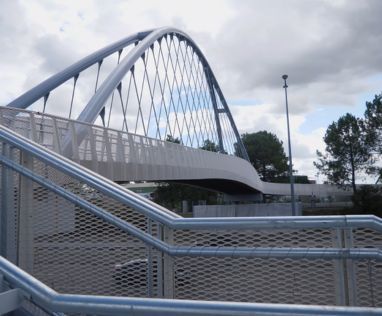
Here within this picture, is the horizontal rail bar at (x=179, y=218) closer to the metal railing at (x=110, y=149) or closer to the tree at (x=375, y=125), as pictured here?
the metal railing at (x=110, y=149)

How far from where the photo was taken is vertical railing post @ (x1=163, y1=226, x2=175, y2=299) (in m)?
4.02

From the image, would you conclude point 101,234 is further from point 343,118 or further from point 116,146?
point 343,118

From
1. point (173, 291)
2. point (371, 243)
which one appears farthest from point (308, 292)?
point (173, 291)

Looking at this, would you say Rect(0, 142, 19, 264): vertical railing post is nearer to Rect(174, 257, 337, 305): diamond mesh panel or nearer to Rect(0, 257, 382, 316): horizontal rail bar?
Rect(174, 257, 337, 305): diamond mesh panel

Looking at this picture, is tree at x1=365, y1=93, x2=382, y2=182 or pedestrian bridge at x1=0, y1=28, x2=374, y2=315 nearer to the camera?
pedestrian bridge at x1=0, y1=28, x2=374, y2=315

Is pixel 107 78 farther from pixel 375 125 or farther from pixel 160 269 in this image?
pixel 375 125

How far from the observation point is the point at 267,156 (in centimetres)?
9925

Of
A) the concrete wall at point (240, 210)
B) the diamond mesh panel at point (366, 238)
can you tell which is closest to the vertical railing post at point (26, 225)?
the diamond mesh panel at point (366, 238)

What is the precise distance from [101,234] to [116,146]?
12.7 m

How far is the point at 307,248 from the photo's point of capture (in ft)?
12.4

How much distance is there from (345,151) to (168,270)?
5800 cm

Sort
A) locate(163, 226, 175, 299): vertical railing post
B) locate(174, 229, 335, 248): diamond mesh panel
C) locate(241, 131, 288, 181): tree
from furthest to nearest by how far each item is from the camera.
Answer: locate(241, 131, 288, 181): tree
locate(163, 226, 175, 299): vertical railing post
locate(174, 229, 335, 248): diamond mesh panel

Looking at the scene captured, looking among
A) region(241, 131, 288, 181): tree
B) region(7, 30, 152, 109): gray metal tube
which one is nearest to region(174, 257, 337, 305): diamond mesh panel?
region(7, 30, 152, 109): gray metal tube

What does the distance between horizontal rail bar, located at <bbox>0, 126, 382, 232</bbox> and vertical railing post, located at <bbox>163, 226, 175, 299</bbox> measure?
0.57 ft
